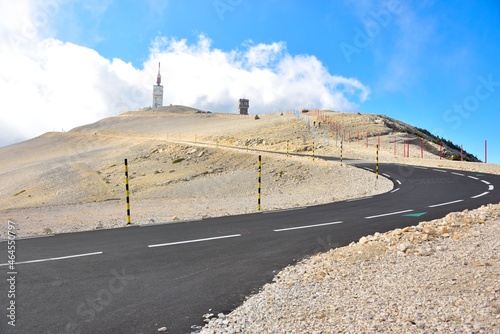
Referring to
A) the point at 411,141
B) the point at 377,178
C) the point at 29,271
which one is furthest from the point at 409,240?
the point at 411,141

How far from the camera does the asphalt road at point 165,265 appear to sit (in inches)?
189

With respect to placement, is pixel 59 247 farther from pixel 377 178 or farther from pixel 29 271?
pixel 377 178

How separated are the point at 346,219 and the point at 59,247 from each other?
740 cm

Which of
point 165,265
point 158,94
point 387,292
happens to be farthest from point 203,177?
point 158,94

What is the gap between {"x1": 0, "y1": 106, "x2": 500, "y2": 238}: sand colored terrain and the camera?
15828mm

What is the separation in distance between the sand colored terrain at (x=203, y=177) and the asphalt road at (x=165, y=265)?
252cm

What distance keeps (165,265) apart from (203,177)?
2205 cm

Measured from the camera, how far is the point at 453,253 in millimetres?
6320

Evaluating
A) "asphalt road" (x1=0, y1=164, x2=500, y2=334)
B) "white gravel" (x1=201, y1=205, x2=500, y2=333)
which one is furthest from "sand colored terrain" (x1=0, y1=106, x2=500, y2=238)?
"white gravel" (x1=201, y1=205, x2=500, y2=333)

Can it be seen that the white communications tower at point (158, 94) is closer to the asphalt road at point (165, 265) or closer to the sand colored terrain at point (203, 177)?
the sand colored terrain at point (203, 177)

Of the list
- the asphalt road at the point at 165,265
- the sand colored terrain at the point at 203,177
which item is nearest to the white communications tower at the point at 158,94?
the sand colored terrain at the point at 203,177

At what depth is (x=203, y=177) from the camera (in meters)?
28.8

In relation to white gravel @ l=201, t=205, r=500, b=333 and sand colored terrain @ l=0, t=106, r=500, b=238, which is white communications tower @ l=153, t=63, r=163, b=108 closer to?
sand colored terrain @ l=0, t=106, r=500, b=238

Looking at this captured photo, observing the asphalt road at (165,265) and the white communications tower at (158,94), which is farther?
the white communications tower at (158,94)
